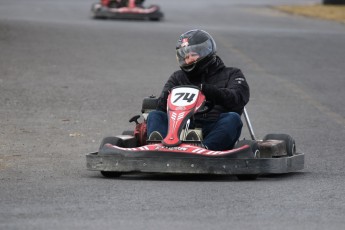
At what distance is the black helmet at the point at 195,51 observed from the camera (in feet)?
33.9

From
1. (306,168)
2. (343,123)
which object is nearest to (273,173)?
(306,168)

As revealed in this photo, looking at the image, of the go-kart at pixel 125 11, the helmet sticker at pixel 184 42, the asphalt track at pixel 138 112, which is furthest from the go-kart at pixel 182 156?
A: the go-kart at pixel 125 11

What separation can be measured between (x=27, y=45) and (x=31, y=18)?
7604 mm

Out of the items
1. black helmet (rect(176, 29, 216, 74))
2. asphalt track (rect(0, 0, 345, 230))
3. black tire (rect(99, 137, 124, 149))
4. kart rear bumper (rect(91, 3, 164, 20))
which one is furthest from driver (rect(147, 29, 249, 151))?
kart rear bumper (rect(91, 3, 164, 20))

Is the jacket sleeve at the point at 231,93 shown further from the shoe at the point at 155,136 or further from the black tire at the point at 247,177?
the black tire at the point at 247,177

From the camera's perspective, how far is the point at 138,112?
15.0m

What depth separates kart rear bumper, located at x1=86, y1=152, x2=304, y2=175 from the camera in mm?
9359

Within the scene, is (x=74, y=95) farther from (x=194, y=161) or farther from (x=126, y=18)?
(x=126, y=18)

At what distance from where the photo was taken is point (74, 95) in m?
16.6

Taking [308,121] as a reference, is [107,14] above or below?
below

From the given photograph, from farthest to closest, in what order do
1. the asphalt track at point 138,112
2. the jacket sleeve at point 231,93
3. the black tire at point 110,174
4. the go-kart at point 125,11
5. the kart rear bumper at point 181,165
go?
the go-kart at point 125,11
the jacket sleeve at point 231,93
the black tire at point 110,174
the kart rear bumper at point 181,165
the asphalt track at point 138,112

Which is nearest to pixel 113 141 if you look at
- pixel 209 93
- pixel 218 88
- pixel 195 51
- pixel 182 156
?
pixel 182 156

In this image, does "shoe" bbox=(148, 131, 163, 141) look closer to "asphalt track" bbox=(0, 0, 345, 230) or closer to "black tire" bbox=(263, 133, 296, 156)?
"asphalt track" bbox=(0, 0, 345, 230)

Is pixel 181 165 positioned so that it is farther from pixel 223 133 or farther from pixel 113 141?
pixel 113 141
